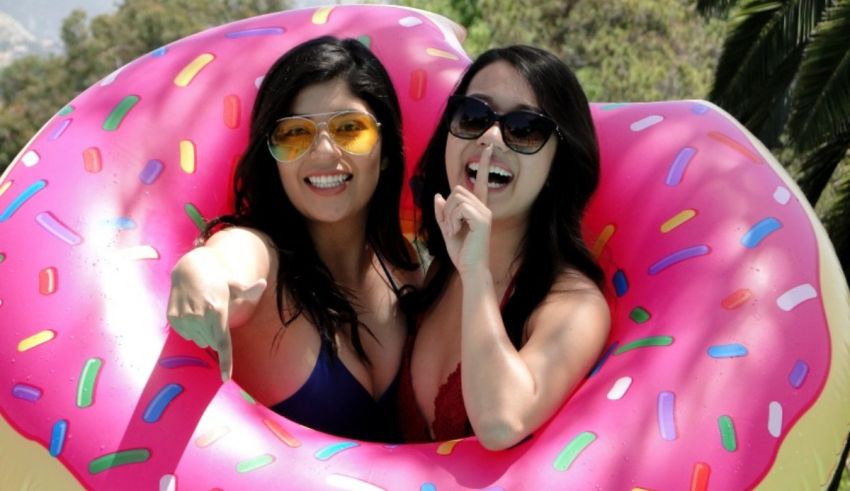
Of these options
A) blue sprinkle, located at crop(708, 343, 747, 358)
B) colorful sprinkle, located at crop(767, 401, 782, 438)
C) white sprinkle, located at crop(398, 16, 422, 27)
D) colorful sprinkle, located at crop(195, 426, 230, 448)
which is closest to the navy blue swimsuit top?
colorful sprinkle, located at crop(195, 426, 230, 448)

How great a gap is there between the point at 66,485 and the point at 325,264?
31.1 inches

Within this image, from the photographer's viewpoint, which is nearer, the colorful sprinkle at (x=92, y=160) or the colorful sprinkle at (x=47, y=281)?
the colorful sprinkle at (x=47, y=281)

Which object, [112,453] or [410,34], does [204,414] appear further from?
[410,34]

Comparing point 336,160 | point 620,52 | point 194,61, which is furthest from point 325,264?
point 620,52

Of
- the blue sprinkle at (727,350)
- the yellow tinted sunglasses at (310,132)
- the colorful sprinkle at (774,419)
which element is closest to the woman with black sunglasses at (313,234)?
the yellow tinted sunglasses at (310,132)

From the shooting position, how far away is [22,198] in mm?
2594

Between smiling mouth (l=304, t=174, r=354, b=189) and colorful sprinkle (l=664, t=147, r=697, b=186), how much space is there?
2.52 ft

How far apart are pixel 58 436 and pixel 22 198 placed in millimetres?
648

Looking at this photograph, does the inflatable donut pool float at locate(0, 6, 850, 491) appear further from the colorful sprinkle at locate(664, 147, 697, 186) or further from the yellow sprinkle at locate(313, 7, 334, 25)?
the yellow sprinkle at locate(313, 7, 334, 25)

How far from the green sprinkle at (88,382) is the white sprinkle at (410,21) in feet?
4.87

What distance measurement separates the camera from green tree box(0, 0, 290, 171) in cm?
2909

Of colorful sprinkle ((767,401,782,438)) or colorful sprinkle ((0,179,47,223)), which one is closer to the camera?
colorful sprinkle ((767,401,782,438))

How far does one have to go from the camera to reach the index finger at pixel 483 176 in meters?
2.33

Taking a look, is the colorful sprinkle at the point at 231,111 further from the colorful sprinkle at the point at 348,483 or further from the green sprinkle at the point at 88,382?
the colorful sprinkle at the point at 348,483
